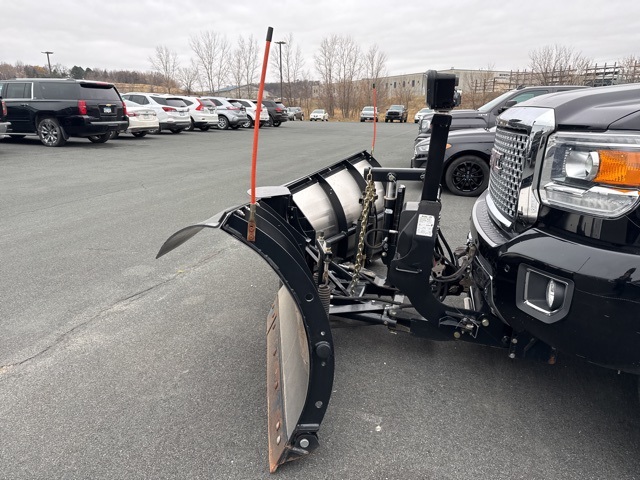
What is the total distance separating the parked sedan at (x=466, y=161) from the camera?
777 centimetres

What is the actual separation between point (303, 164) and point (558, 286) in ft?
35.3

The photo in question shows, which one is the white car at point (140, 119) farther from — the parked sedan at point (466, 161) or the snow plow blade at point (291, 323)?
the snow plow blade at point (291, 323)

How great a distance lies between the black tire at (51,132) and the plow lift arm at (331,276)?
13.3 metres

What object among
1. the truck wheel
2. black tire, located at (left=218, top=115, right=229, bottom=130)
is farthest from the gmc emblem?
black tire, located at (left=218, top=115, right=229, bottom=130)

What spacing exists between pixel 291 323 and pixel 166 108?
768 inches

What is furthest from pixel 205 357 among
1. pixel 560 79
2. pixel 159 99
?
pixel 560 79

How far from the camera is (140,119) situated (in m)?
17.7

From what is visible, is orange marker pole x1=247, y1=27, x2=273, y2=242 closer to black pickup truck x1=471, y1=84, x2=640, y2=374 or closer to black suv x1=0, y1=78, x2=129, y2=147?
black pickup truck x1=471, y1=84, x2=640, y2=374

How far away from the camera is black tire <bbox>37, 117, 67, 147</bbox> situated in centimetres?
1414

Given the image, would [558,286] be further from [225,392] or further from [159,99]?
[159,99]

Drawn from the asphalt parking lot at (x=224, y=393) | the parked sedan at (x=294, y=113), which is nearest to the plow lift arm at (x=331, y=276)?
the asphalt parking lot at (x=224, y=393)

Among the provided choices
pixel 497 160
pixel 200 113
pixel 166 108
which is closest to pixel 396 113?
pixel 200 113

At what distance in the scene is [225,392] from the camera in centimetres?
261

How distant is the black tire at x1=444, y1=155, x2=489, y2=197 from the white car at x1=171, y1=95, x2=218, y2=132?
16.9 m
